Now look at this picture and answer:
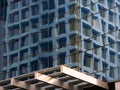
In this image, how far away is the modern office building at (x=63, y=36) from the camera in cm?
3634

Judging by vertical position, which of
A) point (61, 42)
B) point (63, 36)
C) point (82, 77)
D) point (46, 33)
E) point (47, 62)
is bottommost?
point (82, 77)

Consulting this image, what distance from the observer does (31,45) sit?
40688mm

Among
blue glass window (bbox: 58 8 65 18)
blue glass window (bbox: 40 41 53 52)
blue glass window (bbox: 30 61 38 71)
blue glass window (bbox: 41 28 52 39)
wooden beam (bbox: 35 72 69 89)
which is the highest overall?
blue glass window (bbox: 58 8 65 18)

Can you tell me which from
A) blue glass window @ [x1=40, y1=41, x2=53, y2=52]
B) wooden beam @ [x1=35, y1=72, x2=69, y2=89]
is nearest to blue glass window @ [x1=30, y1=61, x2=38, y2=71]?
blue glass window @ [x1=40, y1=41, x2=53, y2=52]

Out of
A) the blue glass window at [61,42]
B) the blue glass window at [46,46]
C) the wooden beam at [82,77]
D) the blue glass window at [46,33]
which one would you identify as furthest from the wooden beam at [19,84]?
the blue glass window at [46,33]

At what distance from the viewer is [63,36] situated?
38.8 m

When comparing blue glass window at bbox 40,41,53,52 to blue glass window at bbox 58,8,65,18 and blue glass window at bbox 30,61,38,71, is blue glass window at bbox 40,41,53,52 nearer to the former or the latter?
blue glass window at bbox 30,61,38,71

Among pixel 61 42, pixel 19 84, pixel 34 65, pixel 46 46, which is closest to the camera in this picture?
pixel 19 84

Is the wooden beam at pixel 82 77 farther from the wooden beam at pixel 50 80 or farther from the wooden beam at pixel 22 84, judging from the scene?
the wooden beam at pixel 22 84

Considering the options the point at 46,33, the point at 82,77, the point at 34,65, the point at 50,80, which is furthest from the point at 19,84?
the point at 46,33

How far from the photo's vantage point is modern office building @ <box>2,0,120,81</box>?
119ft

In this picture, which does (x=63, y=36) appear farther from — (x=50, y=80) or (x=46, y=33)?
(x=50, y=80)

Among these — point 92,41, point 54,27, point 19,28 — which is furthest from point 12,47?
point 92,41

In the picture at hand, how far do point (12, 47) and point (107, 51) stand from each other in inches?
342
